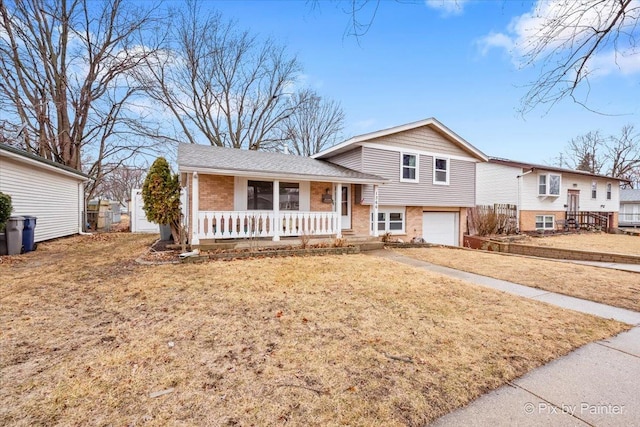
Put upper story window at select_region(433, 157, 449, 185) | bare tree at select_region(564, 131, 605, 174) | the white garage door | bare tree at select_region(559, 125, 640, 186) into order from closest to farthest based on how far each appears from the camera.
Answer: upper story window at select_region(433, 157, 449, 185)
the white garage door
bare tree at select_region(559, 125, 640, 186)
bare tree at select_region(564, 131, 605, 174)

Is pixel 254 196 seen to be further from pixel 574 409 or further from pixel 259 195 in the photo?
pixel 574 409

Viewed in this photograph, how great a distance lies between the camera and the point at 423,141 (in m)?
13.9

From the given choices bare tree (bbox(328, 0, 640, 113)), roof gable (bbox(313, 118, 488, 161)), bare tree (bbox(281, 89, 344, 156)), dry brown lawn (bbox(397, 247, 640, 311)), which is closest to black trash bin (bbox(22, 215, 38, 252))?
roof gable (bbox(313, 118, 488, 161))

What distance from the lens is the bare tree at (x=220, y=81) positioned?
21.9 m

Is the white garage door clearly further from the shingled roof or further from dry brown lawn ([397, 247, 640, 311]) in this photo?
dry brown lawn ([397, 247, 640, 311])

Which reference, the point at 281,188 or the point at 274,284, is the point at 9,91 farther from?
the point at 274,284

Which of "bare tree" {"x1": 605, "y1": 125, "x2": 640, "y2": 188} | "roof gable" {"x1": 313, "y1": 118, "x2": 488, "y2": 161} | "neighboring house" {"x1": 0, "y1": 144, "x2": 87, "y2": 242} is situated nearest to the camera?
"neighboring house" {"x1": 0, "y1": 144, "x2": 87, "y2": 242}

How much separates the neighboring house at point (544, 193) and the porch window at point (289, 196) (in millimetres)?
14920

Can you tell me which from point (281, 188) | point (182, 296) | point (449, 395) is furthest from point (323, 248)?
point (449, 395)

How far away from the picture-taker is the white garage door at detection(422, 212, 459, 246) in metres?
14.9

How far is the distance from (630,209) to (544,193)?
22249mm

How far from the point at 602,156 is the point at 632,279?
43.9 m

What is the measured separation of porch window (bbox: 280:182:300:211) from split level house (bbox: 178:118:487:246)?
0.04 m

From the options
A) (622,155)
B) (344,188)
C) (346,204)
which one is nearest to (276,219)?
(346,204)
